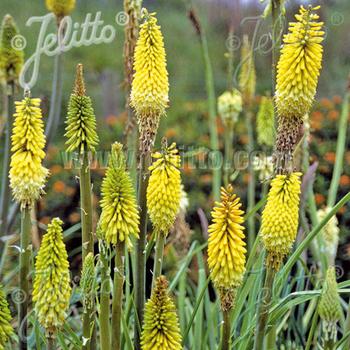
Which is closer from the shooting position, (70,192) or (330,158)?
(70,192)

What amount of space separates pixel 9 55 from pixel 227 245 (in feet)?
6.11

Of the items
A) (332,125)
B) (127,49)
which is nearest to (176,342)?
(127,49)

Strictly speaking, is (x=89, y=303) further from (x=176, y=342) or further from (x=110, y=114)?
(x=110, y=114)

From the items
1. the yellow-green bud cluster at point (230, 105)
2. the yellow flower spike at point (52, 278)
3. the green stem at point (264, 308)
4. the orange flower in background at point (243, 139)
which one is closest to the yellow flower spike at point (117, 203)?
the yellow flower spike at point (52, 278)

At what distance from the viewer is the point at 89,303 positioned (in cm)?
226

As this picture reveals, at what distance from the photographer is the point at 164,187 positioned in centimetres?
234

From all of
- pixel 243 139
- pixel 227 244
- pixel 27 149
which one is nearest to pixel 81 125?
pixel 27 149

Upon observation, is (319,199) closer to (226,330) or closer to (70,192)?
(70,192)

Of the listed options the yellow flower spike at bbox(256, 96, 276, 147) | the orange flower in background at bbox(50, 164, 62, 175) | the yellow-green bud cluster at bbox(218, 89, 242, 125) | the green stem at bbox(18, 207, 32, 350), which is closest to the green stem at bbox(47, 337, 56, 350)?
the green stem at bbox(18, 207, 32, 350)

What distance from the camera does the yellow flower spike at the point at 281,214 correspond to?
2256 mm

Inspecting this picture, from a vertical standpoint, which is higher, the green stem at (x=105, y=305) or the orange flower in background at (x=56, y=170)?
the orange flower in background at (x=56, y=170)

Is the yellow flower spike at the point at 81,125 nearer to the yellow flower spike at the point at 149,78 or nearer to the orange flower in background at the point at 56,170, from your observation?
the yellow flower spike at the point at 149,78

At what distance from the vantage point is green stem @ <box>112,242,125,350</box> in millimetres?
2250

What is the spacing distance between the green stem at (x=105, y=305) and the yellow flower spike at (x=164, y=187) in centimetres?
25
